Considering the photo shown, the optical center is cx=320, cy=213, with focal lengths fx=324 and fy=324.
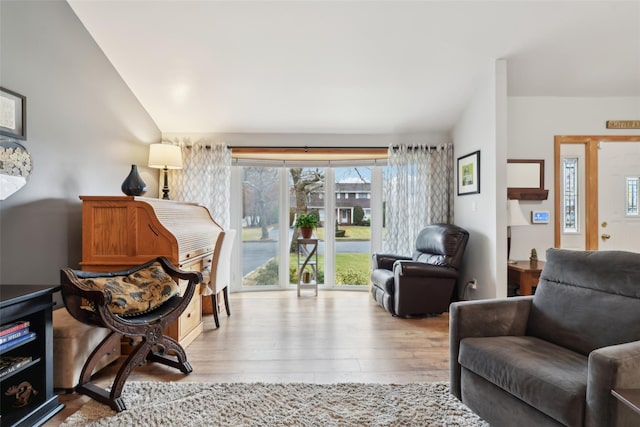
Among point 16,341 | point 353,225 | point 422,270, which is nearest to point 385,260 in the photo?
point 422,270

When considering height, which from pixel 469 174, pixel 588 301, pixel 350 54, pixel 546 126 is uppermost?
pixel 350 54

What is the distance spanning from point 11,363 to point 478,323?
246cm

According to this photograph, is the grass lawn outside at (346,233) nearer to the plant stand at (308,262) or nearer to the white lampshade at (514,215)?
the plant stand at (308,262)

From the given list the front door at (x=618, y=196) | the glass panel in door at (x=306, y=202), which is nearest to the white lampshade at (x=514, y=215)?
the front door at (x=618, y=196)

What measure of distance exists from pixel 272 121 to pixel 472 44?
2263 mm

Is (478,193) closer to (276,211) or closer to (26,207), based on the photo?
(276,211)

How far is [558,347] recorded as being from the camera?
1.64m

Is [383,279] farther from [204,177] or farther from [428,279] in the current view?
[204,177]

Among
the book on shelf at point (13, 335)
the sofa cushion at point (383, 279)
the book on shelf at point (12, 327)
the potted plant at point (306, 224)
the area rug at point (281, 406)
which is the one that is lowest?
the area rug at point (281, 406)

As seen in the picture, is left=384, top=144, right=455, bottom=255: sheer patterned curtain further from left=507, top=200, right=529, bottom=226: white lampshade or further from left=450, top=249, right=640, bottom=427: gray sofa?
left=450, top=249, right=640, bottom=427: gray sofa

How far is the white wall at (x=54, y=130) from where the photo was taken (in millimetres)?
2162

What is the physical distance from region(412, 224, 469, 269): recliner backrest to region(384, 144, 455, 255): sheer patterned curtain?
0.41 meters

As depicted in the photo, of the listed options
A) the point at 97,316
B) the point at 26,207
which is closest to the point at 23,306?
the point at 97,316

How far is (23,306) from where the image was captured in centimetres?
167
